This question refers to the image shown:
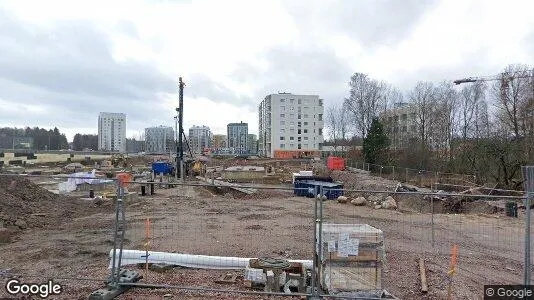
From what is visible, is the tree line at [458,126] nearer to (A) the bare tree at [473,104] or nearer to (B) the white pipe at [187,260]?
(A) the bare tree at [473,104]

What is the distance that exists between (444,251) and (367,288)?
660cm

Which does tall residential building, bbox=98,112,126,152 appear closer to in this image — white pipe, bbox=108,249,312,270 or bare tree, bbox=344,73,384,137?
bare tree, bbox=344,73,384,137

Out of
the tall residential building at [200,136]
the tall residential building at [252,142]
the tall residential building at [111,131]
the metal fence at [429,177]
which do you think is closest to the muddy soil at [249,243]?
the metal fence at [429,177]

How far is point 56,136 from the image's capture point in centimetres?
12950

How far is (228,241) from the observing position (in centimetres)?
1250

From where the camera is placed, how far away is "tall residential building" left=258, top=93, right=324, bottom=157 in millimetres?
114375

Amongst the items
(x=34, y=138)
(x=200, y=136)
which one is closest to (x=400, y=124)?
(x=200, y=136)

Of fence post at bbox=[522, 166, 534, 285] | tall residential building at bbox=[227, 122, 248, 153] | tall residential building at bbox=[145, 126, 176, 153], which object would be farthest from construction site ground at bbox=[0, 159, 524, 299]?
tall residential building at bbox=[227, 122, 248, 153]

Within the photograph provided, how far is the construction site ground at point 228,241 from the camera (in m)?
7.80

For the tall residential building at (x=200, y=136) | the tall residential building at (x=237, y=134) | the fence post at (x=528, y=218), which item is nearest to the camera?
the fence post at (x=528, y=218)

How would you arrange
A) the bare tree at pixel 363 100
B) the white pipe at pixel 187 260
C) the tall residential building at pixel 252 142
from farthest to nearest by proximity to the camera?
the tall residential building at pixel 252 142
the bare tree at pixel 363 100
the white pipe at pixel 187 260

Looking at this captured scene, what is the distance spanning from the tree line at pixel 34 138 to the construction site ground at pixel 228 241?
335 feet

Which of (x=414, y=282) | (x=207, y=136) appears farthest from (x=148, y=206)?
(x=207, y=136)

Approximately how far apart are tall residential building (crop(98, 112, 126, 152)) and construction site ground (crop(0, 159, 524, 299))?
143735 mm
